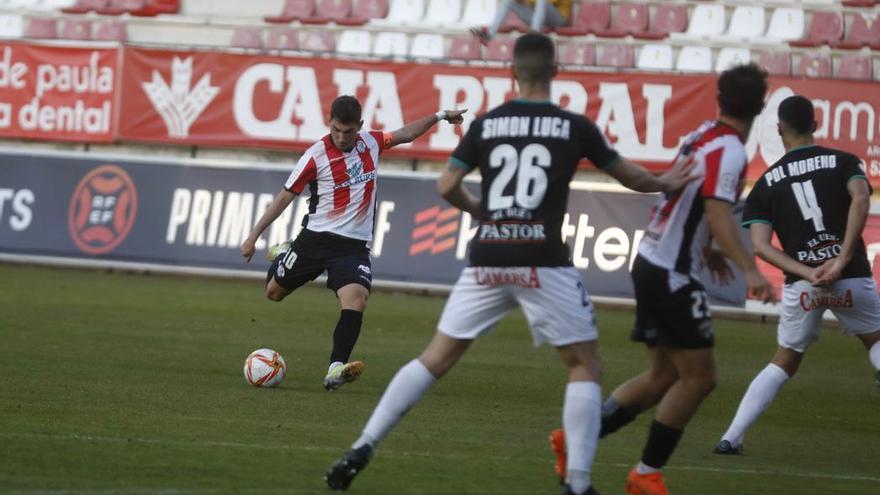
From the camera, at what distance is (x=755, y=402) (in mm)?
9688

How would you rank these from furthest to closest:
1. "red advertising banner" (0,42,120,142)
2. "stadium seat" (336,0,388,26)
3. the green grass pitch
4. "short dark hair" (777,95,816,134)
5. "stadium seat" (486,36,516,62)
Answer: "stadium seat" (336,0,388,26) → "red advertising banner" (0,42,120,142) → "stadium seat" (486,36,516,62) → "short dark hair" (777,95,816,134) → the green grass pitch

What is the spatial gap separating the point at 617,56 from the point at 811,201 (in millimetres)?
15037

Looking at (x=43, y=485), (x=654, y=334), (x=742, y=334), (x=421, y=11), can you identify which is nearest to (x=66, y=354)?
(x=43, y=485)

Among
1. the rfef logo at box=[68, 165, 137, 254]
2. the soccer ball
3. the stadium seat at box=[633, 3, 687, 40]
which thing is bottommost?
the rfef logo at box=[68, 165, 137, 254]

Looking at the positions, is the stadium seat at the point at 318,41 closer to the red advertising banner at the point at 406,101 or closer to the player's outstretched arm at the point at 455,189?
the red advertising banner at the point at 406,101

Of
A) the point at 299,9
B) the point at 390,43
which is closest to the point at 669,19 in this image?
the point at 390,43

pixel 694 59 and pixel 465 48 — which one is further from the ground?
pixel 694 59

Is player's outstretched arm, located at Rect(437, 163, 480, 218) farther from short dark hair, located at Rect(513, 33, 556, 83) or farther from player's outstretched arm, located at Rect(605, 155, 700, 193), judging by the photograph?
player's outstretched arm, located at Rect(605, 155, 700, 193)

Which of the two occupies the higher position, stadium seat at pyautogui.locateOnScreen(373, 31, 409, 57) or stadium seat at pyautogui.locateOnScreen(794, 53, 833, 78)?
stadium seat at pyautogui.locateOnScreen(794, 53, 833, 78)

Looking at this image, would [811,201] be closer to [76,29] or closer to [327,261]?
[327,261]

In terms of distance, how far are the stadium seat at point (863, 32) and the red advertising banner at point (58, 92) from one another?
37.5 feet

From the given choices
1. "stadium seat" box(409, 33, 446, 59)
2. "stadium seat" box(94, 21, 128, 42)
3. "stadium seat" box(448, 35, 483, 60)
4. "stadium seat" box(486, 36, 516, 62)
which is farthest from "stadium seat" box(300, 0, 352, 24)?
"stadium seat" box(94, 21, 128, 42)

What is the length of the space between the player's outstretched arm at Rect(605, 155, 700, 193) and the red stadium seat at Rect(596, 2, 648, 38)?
58.9 feet

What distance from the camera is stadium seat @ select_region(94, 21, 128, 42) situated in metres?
27.0
